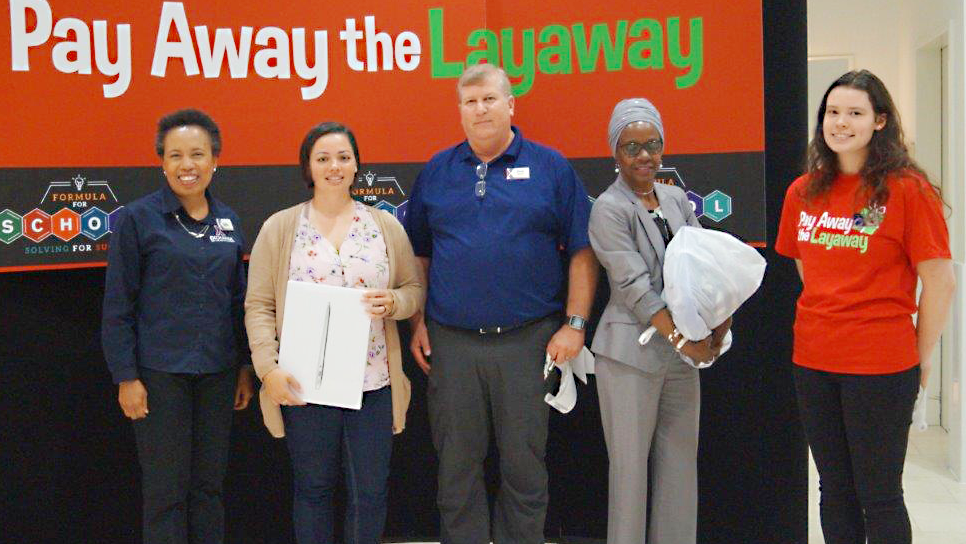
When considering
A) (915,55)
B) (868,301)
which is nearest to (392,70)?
(868,301)

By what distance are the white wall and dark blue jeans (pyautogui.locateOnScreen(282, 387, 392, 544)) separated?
3.11 meters

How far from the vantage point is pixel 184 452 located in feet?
8.66

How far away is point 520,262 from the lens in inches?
104

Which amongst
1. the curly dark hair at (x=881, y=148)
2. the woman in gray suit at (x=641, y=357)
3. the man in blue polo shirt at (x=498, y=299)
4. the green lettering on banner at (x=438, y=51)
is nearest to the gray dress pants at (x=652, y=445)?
the woman in gray suit at (x=641, y=357)

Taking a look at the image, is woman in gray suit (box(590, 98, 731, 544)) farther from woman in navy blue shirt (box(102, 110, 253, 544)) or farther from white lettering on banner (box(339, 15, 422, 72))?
woman in navy blue shirt (box(102, 110, 253, 544))

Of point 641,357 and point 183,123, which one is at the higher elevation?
point 183,123

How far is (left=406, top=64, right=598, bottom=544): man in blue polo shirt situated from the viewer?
8.73 feet

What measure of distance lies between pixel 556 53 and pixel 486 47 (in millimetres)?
262

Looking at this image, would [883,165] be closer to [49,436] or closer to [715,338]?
[715,338]

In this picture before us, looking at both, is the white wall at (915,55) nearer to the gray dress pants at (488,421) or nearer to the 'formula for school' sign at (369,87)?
the 'formula for school' sign at (369,87)

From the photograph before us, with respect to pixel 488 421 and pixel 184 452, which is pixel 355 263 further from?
pixel 184 452

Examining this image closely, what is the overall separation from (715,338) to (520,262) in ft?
2.06

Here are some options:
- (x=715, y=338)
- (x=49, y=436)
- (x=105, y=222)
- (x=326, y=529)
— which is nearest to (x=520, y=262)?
(x=715, y=338)

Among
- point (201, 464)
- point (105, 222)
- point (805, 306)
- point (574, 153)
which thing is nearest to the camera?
point (805, 306)
